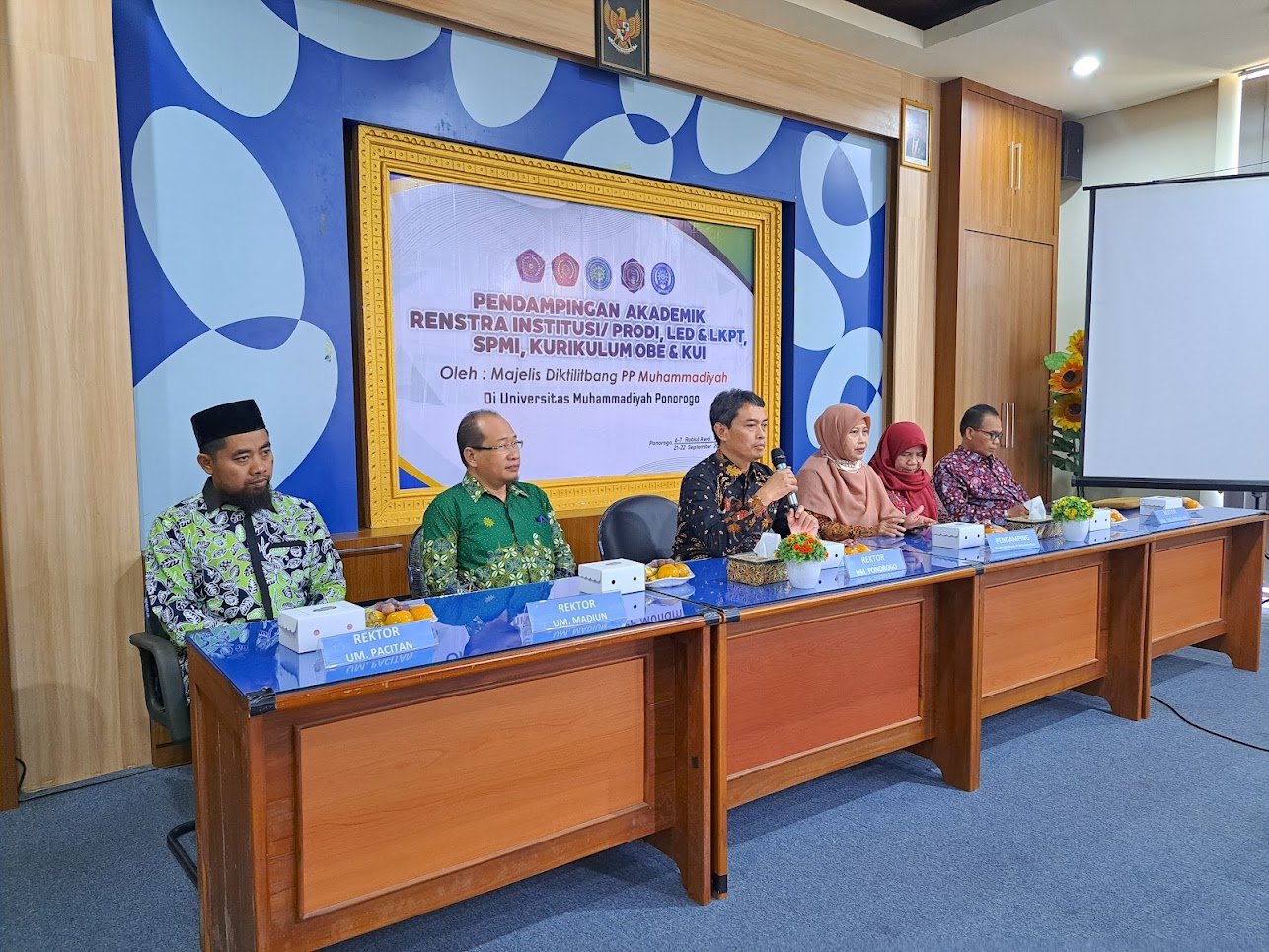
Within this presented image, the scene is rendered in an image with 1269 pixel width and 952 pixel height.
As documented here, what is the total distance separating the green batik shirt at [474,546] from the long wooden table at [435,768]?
41cm

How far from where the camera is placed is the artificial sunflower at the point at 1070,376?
5203 mm

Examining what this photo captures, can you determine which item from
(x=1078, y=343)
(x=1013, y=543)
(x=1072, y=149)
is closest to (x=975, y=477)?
(x=1013, y=543)

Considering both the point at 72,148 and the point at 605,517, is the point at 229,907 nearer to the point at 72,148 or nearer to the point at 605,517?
the point at 605,517

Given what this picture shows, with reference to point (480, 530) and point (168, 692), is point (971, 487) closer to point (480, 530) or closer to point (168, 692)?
point (480, 530)

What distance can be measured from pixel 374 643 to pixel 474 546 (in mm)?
918

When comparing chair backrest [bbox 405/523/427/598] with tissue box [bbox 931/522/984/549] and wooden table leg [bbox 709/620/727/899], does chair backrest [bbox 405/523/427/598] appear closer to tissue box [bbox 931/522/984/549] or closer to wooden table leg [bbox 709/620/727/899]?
wooden table leg [bbox 709/620/727/899]

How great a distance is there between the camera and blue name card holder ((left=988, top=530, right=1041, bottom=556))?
269 centimetres

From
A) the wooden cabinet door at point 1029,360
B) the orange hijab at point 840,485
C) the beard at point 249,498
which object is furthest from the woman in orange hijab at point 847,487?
the wooden cabinet door at point 1029,360

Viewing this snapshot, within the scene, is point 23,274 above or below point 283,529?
above

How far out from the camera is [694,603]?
79.5 inches

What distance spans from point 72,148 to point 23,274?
402 mm

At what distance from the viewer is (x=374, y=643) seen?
1.62 metres

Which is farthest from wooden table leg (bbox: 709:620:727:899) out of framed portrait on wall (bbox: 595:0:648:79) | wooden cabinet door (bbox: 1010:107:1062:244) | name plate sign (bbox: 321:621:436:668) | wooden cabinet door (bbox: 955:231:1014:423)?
wooden cabinet door (bbox: 1010:107:1062:244)

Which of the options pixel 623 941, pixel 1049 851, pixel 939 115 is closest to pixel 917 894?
pixel 1049 851
